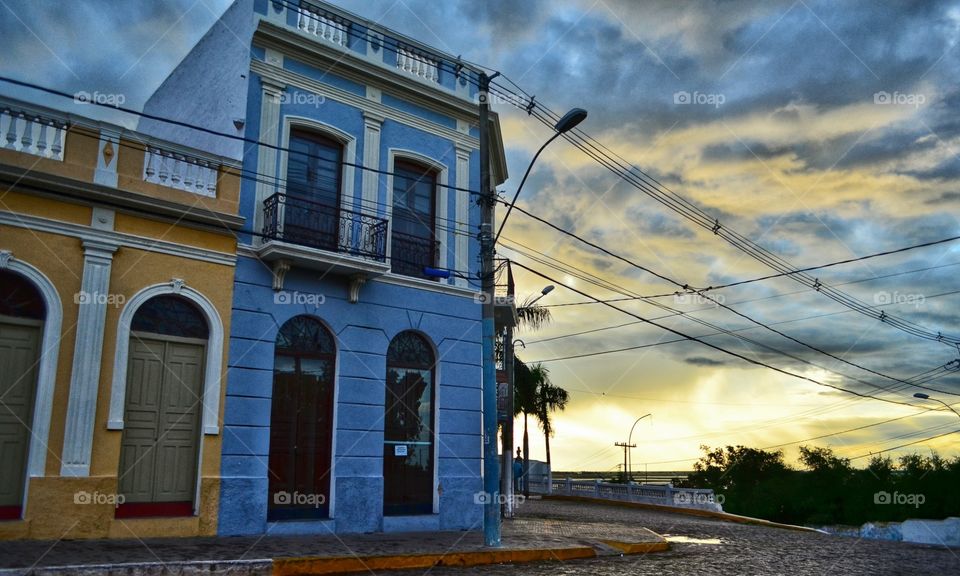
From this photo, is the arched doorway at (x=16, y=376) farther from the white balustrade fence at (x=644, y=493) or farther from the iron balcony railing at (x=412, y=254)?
the white balustrade fence at (x=644, y=493)

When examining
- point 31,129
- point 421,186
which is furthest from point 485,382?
point 31,129

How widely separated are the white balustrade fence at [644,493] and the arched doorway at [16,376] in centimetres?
2007

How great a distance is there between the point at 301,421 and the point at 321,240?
3164 mm

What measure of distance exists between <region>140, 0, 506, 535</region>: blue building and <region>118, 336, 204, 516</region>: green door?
0.55 meters

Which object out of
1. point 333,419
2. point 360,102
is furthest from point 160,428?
point 360,102

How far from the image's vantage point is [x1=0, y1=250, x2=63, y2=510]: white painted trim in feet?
33.8

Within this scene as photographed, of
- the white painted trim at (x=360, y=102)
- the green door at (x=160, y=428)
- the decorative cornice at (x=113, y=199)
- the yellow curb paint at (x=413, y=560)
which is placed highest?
the white painted trim at (x=360, y=102)

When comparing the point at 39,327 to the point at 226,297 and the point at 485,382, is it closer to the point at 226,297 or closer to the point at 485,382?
the point at 226,297

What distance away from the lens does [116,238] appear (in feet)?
37.3

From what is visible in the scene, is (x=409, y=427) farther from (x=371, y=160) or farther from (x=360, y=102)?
(x=360, y=102)

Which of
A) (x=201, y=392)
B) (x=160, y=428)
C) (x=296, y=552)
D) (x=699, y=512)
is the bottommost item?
(x=699, y=512)

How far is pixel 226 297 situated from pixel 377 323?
114 inches

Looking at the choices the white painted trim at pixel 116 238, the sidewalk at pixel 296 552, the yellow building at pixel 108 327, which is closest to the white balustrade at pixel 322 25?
the yellow building at pixel 108 327

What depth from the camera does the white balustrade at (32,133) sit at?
10688 mm
